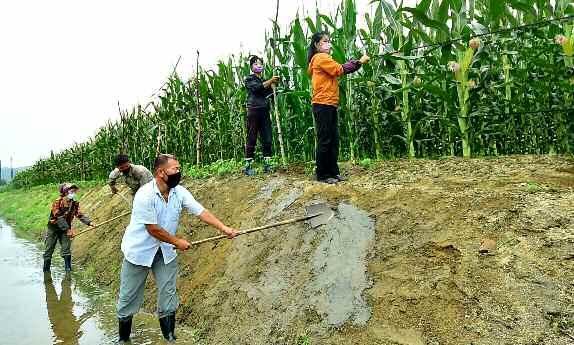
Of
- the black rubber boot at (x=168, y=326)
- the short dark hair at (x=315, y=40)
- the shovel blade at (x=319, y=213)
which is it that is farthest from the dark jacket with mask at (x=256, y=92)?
the black rubber boot at (x=168, y=326)

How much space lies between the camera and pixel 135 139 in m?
14.8

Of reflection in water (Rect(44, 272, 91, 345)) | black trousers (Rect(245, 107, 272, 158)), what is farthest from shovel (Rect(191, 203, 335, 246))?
black trousers (Rect(245, 107, 272, 158))

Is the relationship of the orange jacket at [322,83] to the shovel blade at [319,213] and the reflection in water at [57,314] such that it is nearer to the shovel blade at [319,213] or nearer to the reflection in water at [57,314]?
the shovel blade at [319,213]

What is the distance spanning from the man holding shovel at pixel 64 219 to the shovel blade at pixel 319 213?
507 cm

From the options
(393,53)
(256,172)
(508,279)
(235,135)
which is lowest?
(508,279)

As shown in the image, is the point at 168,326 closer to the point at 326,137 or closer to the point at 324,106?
the point at 326,137

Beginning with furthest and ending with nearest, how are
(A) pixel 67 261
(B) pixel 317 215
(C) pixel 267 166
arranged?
1. (A) pixel 67 261
2. (C) pixel 267 166
3. (B) pixel 317 215

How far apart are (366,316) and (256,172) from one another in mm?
4203

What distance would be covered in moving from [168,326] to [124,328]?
43 centimetres

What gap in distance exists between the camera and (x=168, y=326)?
188 inches

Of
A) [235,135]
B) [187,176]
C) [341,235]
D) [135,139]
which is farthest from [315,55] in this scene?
[135,139]

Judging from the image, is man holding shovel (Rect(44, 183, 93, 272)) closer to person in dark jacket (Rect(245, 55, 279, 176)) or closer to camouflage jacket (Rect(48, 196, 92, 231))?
camouflage jacket (Rect(48, 196, 92, 231))

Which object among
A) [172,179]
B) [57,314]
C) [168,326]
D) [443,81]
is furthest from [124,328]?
[443,81]

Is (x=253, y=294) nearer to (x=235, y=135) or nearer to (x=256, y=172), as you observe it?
(x=256, y=172)
